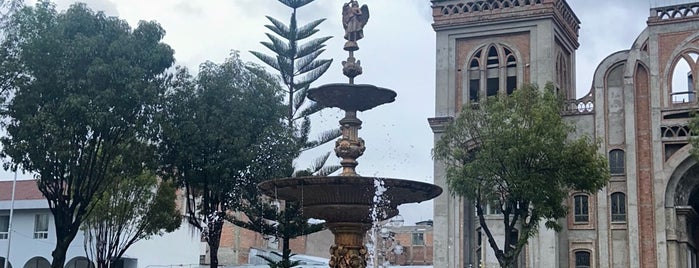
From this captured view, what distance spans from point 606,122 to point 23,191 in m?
25.0

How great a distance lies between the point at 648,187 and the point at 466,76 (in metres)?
7.86

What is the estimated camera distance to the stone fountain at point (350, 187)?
1312 cm

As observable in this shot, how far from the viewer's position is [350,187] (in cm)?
1302

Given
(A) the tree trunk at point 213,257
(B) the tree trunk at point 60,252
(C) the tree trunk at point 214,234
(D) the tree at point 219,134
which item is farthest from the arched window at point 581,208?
(B) the tree trunk at point 60,252

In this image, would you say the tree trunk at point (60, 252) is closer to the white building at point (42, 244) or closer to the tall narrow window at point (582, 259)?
the white building at point (42, 244)

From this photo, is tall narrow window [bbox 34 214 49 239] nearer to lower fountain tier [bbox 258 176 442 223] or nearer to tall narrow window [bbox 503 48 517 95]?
tall narrow window [bbox 503 48 517 95]

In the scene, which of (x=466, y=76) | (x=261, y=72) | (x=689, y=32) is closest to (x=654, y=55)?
(x=689, y=32)

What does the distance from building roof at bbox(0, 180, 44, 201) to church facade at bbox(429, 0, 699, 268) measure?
17.6m

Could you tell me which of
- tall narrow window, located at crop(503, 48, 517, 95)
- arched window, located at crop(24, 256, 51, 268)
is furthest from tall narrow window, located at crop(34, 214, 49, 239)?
tall narrow window, located at crop(503, 48, 517, 95)

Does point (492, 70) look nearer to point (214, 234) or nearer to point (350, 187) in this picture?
point (214, 234)

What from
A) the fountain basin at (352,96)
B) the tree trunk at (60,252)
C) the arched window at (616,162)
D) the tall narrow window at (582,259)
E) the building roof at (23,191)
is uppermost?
the arched window at (616,162)

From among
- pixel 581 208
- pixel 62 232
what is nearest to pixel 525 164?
pixel 581 208

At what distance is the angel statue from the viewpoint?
577 inches

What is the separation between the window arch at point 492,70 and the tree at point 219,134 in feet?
36.8
